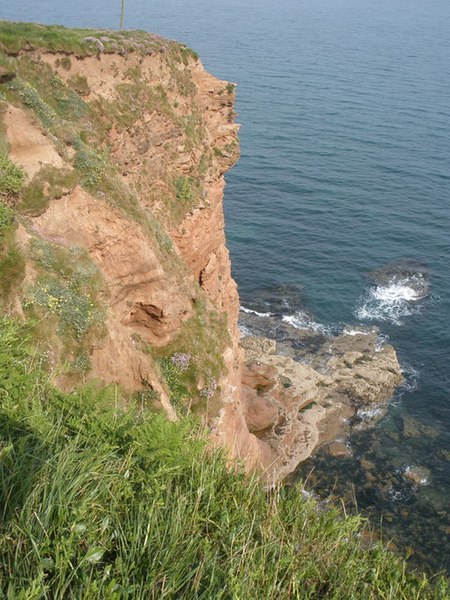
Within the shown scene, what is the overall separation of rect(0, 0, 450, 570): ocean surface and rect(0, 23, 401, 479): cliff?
676cm

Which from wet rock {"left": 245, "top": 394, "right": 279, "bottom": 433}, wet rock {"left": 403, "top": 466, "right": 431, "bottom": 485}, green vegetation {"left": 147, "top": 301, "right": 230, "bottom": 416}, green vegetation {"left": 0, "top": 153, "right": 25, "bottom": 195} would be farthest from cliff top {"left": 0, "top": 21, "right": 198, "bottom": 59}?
wet rock {"left": 403, "top": 466, "right": 431, "bottom": 485}

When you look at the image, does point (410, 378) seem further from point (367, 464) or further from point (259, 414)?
point (259, 414)

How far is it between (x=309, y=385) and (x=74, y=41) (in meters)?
28.6

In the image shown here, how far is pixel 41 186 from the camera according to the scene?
21.0 meters

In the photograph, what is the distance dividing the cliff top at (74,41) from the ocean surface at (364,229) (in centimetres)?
2542

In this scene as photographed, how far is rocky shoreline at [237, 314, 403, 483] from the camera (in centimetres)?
3916

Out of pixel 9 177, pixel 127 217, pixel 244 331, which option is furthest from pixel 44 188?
pixel 244 331

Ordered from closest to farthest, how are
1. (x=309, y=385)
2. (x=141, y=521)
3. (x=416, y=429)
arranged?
1. (x=141, y=521)
2. (x=416, y=429)
3. (x=309, y=385)

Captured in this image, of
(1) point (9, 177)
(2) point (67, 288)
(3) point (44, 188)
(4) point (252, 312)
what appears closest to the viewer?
(2) point (67, 288)

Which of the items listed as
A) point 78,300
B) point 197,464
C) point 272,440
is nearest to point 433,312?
point 272,440

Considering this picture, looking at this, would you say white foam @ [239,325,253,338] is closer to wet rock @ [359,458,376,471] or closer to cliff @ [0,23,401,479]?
cliff @ [0,23,401,479]

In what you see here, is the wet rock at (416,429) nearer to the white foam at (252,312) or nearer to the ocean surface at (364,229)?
the ocean surface at (364,229)

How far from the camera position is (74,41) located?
31.1m

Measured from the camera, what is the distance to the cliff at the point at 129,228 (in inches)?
728
